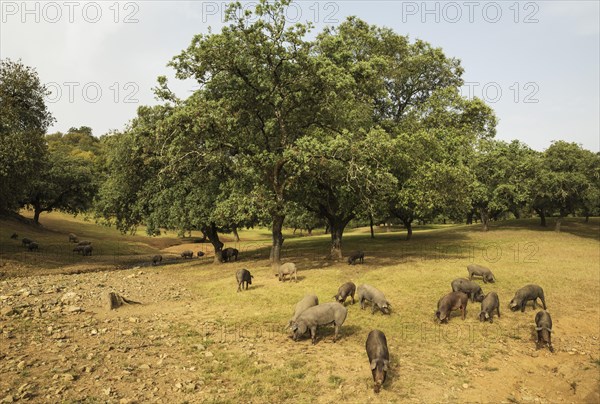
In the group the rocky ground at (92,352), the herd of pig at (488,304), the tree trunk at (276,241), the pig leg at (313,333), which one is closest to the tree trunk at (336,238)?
the tree trunk at (276,241)

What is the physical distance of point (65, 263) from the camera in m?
35.5

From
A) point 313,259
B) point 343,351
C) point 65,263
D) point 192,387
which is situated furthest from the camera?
point 65,263

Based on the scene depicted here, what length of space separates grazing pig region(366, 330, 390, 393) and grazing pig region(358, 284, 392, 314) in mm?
5166

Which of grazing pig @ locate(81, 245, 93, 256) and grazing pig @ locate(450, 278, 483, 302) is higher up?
grazing pig @ locate(450, 278, 483, 302)

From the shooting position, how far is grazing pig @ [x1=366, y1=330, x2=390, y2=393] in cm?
1026

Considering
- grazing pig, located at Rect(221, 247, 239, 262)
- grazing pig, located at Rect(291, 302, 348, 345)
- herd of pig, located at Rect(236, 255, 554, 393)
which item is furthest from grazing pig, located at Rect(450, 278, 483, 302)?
grazing pig, located at Rect(221, 247, 239, 262)

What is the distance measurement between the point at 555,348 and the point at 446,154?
80.3 feet

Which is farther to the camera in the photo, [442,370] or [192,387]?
[442,370]

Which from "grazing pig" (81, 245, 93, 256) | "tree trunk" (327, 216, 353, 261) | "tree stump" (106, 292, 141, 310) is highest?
"tree trunk" (327, 216, 353, 261)

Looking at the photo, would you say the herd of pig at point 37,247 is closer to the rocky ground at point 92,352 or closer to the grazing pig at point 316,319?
the rocky ground at point 92,352

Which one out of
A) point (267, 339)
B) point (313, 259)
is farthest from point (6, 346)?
point (313, 259)

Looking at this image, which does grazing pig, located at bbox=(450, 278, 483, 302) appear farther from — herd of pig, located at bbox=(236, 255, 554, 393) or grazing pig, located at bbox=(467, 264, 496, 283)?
grazing pig, located at bbox=(467, 264, 496, 283)

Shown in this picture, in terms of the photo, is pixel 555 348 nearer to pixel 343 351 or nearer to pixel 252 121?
pixel 343 351

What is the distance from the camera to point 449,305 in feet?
52.7
